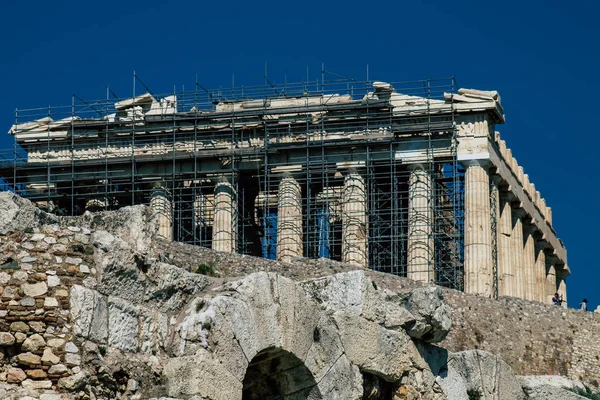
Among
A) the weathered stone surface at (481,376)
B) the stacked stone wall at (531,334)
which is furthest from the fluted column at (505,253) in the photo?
the weathered stone surface at (481,376)

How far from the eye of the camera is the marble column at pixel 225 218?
57.5 m

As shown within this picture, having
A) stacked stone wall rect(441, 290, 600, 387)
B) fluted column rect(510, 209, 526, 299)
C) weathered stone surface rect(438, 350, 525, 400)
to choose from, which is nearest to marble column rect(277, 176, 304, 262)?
fluted column rect(510, 209, 526, 299)

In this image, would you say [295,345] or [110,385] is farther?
[295,345]

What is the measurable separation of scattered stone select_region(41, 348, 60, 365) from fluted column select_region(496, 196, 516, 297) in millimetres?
44698

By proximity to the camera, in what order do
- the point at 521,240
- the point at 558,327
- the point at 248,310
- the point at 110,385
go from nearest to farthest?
the point at 110,385 < the point at 248,310 < the point at 558,327 < the point at 521,240

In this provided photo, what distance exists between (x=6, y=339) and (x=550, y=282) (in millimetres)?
57608

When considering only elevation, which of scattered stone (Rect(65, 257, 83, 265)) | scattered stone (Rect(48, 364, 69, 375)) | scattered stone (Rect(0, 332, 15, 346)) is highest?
scattered stone (Rect(65, 257, 83, 265))

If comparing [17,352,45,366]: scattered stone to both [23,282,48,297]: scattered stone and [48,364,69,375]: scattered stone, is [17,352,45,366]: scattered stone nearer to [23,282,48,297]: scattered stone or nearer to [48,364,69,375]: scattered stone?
[48,364,69,375]: scattered stone

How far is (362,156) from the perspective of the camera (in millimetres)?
57750

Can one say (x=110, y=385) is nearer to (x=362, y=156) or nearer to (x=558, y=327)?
(x=558, y=327)

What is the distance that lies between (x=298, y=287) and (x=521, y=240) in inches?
1850

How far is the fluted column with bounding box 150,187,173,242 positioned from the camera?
2266 inches

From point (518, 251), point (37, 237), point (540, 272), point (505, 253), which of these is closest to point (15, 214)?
point (37, 237)

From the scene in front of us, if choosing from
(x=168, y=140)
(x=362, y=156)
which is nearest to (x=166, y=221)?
(x=168, y=140)
